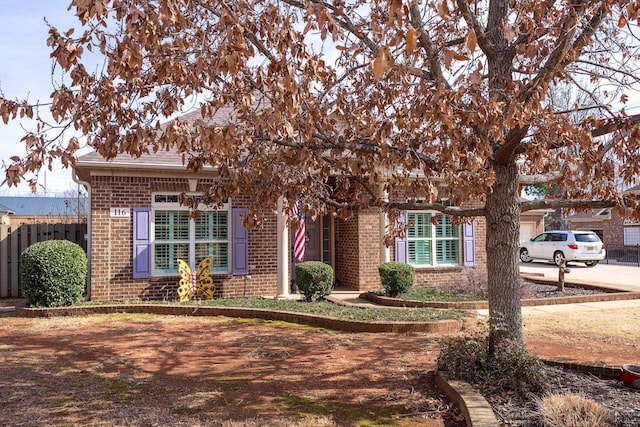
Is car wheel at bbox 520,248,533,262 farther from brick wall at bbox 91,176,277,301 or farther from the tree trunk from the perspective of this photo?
the tree trunk

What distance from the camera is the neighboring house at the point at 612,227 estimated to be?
33.0m

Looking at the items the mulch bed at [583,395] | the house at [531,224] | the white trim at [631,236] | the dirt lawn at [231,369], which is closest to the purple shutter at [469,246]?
the dirt lawn at [231,369]

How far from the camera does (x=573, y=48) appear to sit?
4.88 metres

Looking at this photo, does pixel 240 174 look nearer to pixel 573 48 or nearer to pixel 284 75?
pixel 284 75

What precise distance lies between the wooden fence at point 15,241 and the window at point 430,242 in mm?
8491

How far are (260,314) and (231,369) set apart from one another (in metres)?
3.58

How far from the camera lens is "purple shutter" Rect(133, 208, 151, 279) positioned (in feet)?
37.0

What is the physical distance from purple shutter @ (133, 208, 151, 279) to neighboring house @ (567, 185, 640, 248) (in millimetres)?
28990

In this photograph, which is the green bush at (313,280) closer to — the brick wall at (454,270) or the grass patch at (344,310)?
the grass patch at (344,310)

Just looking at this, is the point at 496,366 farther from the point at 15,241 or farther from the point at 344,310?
the point at 15,241

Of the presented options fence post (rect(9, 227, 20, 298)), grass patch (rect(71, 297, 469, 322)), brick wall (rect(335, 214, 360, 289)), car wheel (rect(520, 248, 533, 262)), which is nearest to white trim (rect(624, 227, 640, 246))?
car wheel (rect(520, 248, 533, 262))

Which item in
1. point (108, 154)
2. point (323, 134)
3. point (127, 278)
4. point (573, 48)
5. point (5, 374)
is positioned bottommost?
point (5, 374)

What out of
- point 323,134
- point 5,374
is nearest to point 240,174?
point 323,134

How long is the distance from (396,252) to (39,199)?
3884 cm
